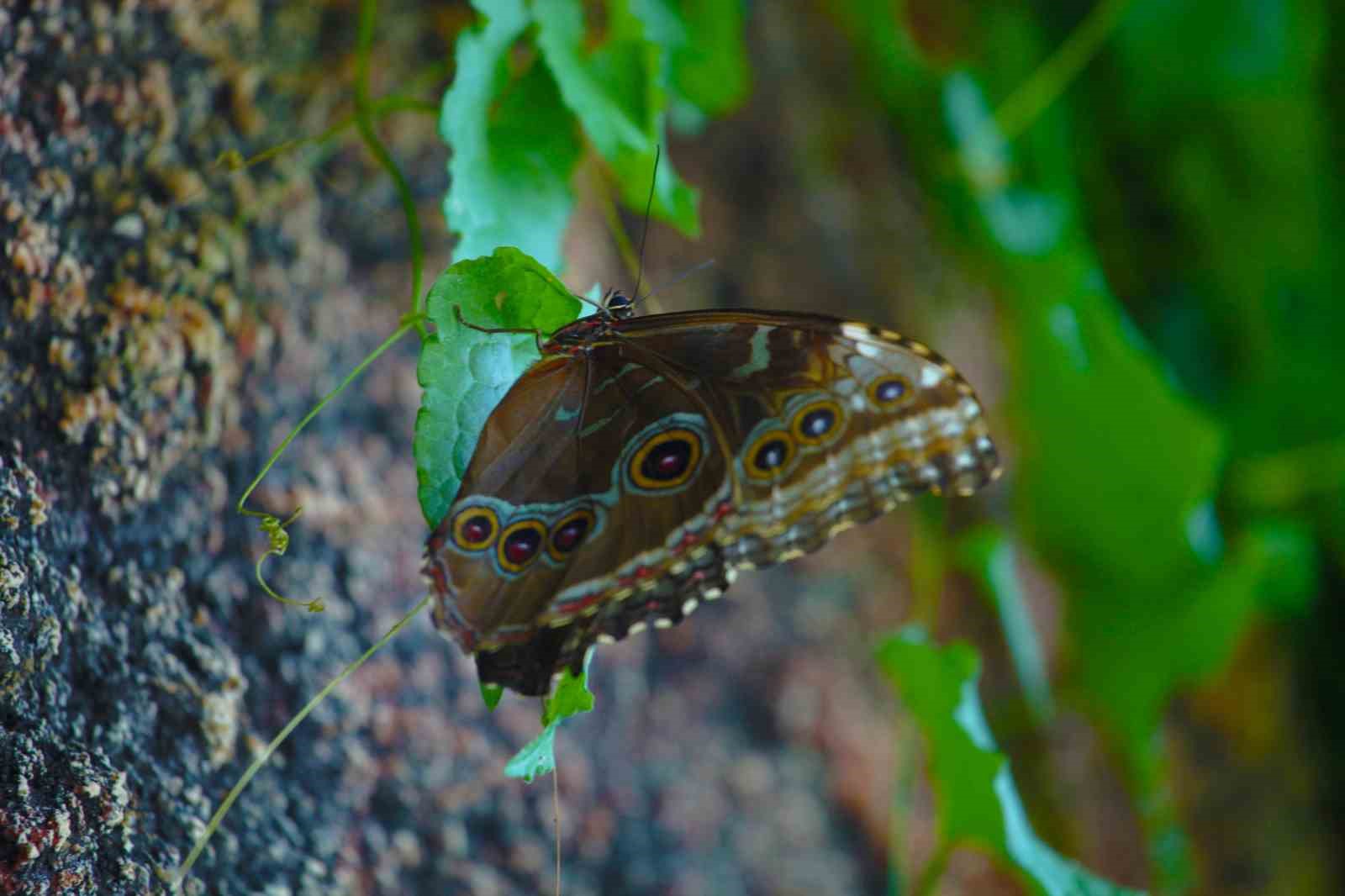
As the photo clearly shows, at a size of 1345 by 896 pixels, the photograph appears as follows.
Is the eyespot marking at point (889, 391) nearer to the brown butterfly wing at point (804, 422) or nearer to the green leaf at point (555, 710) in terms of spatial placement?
the brown butterfly wing at point (804, 422)

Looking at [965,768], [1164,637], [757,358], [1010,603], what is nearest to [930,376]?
[757,358]

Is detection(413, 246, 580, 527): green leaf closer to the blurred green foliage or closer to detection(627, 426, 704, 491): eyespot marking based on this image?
detection(627, 426, 704, 491): eyespot marking

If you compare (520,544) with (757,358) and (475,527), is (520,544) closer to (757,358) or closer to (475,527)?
(475,527)

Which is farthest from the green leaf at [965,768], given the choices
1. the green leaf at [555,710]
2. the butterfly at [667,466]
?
the green leaf at [555,710]

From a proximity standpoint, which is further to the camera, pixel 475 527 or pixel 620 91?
pixel 620 91

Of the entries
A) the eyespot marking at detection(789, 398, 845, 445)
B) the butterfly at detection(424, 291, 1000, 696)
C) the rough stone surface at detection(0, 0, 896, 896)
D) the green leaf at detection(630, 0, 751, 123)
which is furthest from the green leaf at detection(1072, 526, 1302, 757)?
the green leaf at detection(630, 0, 751, 123)

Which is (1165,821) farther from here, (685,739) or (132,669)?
(132,669)
